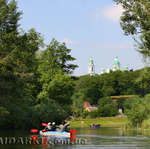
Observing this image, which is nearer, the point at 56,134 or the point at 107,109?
the point at 56,134

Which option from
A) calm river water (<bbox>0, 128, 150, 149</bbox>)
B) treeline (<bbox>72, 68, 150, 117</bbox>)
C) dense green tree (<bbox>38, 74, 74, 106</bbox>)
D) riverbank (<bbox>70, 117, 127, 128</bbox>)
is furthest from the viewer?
treeline (<bbox>72, 68, 150, 117</bbox>)

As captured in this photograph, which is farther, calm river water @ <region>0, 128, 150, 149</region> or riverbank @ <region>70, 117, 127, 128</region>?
riverbank @ <region>70, 117, 127, 128</region>

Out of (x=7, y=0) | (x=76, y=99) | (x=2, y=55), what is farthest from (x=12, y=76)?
(x=76, y=99)

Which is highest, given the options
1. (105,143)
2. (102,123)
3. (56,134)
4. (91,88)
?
(91,88)

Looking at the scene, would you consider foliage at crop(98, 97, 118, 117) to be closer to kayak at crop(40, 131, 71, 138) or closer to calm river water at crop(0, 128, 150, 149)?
kayak at crop(40, 131, 71, 138)

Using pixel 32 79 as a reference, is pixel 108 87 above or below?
above

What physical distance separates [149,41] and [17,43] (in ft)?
45.9

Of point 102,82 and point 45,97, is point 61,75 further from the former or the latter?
point 102,82

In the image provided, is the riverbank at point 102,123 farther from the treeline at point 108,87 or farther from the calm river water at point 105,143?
the calm river water at point 105,143

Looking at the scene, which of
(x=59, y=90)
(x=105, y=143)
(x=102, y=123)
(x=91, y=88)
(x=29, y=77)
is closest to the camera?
(x=105, y=143)

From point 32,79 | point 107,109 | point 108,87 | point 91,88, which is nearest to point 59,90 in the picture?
point 32,79

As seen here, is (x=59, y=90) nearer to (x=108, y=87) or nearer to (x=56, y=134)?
(x=56, y=134)

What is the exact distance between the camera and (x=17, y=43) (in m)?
36.3

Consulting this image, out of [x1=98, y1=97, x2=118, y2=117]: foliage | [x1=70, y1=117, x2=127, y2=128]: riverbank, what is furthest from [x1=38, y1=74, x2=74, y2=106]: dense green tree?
[x1=98, y1=97, x2=118, y2=117]: foliage
